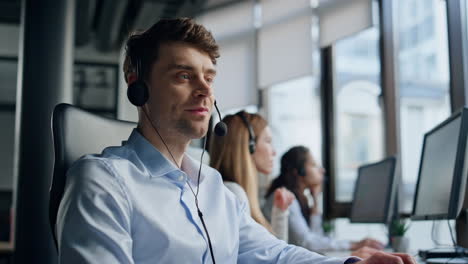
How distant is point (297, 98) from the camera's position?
4574mm

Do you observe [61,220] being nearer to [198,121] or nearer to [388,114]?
[198,121]

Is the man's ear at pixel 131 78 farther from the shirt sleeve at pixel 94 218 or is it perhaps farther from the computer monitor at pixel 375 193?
the computer monitor at pixel 375 193

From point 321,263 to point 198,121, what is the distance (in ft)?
1.47

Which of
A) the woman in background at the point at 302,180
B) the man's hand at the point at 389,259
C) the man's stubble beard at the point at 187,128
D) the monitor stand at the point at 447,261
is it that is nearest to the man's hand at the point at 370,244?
the woman in background at the point at 302,180

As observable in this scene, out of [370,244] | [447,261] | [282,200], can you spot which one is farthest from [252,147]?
[447,261]

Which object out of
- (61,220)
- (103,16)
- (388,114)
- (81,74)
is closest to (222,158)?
(61,220)

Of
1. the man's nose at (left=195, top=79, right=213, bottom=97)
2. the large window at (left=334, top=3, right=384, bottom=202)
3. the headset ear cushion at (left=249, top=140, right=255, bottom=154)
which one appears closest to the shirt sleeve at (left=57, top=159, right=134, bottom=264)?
the man's nose at (left=195, top=79, right=213, bottom=97)

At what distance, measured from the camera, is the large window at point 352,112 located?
12.9 feet

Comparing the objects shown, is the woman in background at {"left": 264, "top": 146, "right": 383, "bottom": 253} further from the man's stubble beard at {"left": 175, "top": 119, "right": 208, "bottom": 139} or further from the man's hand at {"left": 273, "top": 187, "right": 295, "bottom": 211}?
the man's stubble beard at {"left": 175, "top": 119, "right": 208, "bottom": 139}

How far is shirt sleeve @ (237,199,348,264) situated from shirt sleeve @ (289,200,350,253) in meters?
1.47

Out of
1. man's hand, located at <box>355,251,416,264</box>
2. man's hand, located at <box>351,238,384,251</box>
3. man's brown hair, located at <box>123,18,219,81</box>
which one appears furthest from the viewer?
man's hand, located at <box>351,238,384,251</box>

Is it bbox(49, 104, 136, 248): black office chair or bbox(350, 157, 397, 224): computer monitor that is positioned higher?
bbox(49, 104, 136, 248): black office chair

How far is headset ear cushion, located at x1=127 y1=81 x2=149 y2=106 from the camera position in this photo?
1311 mm

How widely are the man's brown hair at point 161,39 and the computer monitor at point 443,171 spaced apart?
2.87 ft
